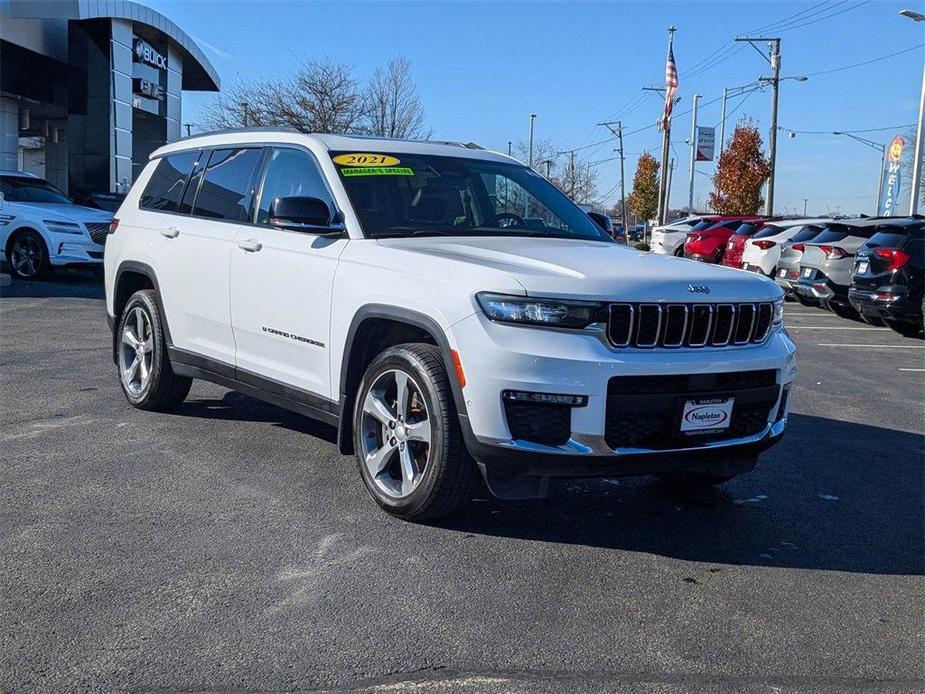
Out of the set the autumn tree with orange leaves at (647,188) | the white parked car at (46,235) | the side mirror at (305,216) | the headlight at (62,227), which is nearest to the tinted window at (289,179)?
the side mirror at (305,216)

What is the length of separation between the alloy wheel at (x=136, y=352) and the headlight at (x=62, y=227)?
932 cm

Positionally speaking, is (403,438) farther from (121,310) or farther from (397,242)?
(121,310)

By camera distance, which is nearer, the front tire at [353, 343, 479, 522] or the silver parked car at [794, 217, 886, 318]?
the front tire at [353, 343, 479, 522]

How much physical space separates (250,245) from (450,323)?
1.90 meters

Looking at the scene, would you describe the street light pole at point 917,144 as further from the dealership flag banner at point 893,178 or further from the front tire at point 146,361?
the front tire at point 146,361

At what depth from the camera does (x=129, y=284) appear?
7062 mm

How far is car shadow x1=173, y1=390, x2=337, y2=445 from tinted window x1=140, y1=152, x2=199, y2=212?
56.4 inches

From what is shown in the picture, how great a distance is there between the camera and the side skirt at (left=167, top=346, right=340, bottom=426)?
5141 millimetres

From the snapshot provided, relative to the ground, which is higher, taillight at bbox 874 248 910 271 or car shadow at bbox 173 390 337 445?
taillight at bbox 874 248 910 271

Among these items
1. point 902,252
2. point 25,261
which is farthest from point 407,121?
point 902,252

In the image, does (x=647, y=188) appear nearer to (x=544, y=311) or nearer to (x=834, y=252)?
(x=834, y=252)

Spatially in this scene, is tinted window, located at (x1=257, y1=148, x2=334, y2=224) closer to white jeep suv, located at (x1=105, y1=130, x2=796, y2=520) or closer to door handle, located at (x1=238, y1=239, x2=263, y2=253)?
white jeep suv, located at (x1=105, y1=130, x2=796, y2=520)

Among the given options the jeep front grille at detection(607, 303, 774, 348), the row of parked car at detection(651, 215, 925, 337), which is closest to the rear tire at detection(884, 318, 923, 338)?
the row of parked car at detection(651, 215, 925, 337)

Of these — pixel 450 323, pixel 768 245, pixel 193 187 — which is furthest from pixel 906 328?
pixel 450 323
